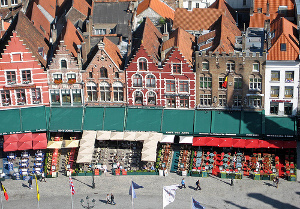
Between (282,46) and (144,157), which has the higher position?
(282,46)

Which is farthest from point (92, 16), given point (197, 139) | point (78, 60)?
point (197, 139)

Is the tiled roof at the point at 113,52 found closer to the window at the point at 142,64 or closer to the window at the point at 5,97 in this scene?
the window at the point at 142,64

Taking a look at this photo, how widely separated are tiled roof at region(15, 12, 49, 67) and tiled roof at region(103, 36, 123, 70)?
396 inches

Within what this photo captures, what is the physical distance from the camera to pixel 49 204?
10988 cm

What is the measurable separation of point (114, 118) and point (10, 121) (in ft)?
51.0

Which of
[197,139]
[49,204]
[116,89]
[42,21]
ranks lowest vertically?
[49,204]

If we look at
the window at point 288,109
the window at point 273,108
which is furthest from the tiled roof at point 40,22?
the window at point 288,109

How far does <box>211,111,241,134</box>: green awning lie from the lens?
11931cm

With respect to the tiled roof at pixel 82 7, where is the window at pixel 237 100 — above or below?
below

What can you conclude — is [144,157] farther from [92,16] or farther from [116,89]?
[92,16]

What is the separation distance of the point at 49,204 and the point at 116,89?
71.8 ft

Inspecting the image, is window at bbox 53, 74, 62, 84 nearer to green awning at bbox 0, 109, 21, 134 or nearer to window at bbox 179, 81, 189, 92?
green awning at bbox 0, 109, 21, 134

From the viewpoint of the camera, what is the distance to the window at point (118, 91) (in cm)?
12207

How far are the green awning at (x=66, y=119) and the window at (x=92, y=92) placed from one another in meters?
2.27
